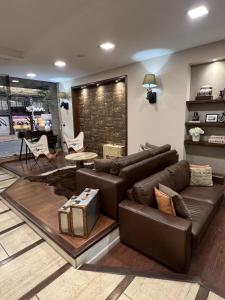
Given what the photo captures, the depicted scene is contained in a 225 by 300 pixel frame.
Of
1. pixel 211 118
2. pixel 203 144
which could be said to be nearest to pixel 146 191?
pixel 203 144

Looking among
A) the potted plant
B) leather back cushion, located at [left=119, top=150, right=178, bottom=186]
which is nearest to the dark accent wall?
the potted plant

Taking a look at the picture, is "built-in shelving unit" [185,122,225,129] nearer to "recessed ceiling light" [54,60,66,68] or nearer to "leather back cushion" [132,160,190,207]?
"leather back cushion" [132,160,190,207]

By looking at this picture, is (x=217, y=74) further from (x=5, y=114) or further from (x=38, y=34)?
(x=5, y=114)

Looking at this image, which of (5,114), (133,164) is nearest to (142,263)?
(133,164)

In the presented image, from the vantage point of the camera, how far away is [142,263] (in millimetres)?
1869

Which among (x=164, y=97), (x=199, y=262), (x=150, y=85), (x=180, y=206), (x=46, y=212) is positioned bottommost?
(x=199, y=262)

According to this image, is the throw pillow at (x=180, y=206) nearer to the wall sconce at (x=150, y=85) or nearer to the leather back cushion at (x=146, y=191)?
the leather back cushion at (x=146, y=191)

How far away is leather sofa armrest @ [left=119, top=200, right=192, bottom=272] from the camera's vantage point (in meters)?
1.62

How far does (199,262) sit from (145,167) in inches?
46.5

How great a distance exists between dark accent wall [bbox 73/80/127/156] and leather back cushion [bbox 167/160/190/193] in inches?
82.5

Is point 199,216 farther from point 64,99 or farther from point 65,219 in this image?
point 64,99

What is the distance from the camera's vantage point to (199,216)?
6.43 ft

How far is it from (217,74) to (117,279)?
341cm

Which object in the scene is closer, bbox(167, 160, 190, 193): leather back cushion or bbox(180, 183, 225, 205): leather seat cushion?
bbox(180, 183, 225, 205): leather seat cushion
